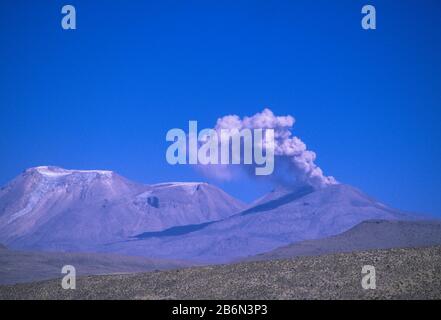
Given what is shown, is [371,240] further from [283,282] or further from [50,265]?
[283,282]

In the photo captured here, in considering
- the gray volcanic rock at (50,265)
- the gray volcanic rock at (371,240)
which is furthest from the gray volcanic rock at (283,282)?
the gray volcanic rock at (50,265)

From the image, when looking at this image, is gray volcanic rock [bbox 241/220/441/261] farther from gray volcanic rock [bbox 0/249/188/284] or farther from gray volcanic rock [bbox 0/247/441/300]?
gray volcanic rock [bbox 0/247/441/300]

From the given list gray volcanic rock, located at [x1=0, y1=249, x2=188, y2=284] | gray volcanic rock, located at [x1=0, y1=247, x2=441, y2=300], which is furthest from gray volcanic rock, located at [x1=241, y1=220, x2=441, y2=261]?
gray volcanic rock, located at [x1=0, y1=247, x2=441, y2=300]

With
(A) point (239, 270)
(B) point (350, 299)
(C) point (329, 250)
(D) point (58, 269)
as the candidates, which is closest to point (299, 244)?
(C) point (329, 250)
